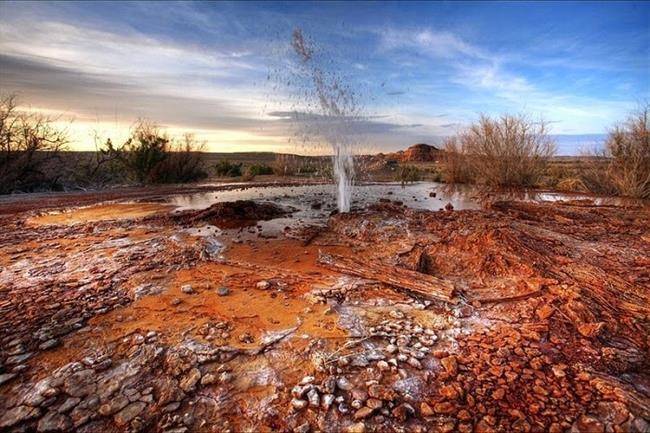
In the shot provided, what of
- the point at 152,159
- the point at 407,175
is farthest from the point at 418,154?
the point at 152,159

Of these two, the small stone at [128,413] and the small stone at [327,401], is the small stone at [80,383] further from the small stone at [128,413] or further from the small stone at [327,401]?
the small stone at [327,401]

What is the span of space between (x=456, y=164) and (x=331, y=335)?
61.2 feet

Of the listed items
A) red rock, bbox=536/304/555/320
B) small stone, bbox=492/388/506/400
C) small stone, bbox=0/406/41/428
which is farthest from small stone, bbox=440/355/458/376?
small stone, bbox=0/406/41/428

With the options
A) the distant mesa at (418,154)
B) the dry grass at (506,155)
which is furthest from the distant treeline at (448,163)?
the distant mesa at (418,154)

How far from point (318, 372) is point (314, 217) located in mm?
6088

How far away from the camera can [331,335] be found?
3.08 metres

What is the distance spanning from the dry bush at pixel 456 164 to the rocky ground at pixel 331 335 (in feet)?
46.5

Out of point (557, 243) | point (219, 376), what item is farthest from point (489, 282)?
point (219, 376)

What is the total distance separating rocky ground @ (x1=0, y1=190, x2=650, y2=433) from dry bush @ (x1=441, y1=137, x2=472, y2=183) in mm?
14169

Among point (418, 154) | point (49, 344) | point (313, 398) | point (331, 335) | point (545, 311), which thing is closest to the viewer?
point (313, 398)

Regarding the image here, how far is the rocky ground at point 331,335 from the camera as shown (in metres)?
2.21

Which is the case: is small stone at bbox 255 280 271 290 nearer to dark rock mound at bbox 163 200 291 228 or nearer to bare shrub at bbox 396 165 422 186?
dark rock mound at bbox 163 200 291 228

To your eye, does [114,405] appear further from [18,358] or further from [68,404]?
[18,358]

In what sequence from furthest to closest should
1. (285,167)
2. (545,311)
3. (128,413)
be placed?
(285,167) < (545,311) < (128,413)
